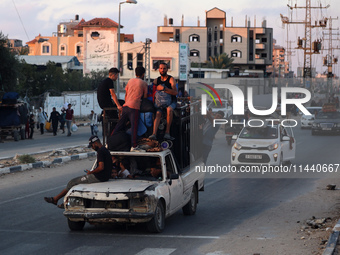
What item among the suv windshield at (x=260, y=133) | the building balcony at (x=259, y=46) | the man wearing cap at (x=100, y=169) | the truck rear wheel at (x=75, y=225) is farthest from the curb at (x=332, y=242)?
the building balcony at (x=259, y=46)

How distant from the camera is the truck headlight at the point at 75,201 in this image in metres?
9.98

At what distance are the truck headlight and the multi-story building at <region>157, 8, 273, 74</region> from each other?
129 meters

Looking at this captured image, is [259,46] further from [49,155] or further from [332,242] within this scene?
[332,242]

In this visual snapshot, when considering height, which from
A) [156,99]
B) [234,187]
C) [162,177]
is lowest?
[234,187]

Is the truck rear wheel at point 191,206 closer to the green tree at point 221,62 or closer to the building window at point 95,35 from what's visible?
the building window at point 95,35

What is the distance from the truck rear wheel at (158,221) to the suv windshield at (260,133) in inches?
468

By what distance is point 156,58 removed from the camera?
4023 inches

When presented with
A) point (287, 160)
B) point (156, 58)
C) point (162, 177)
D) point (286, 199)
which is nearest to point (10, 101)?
point (287, 160)

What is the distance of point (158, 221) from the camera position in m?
10.2

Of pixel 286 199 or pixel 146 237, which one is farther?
pixel 286 199

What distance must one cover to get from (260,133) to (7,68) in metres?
24.4

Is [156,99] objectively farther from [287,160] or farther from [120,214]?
[287,160]

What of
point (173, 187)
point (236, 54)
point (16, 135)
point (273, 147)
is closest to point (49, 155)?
point (273, 147)

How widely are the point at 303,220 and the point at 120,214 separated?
3.85m
